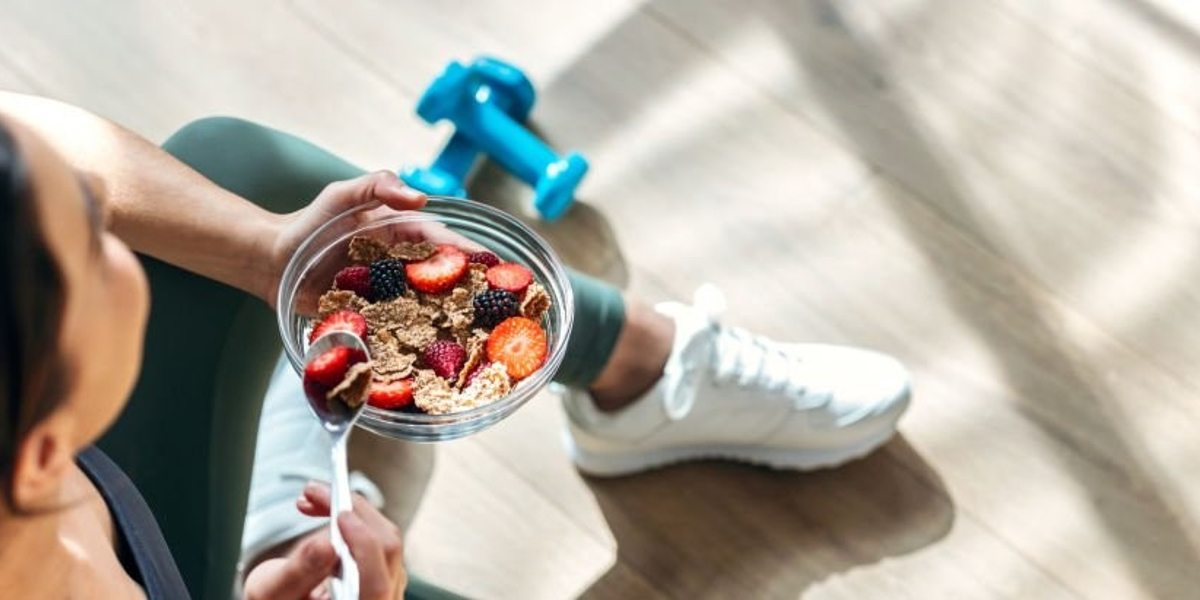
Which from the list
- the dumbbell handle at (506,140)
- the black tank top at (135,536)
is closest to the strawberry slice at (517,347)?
the black tank top at (135,536)

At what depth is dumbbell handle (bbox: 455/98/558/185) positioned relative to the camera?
126cm

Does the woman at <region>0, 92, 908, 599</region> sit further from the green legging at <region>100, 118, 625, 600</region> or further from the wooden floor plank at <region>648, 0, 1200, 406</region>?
the wooden floor plank at <region>648, 0, 1200, 406</region>

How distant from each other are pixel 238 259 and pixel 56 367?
43 centimetres

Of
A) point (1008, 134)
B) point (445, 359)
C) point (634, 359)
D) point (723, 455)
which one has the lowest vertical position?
point (723, 455)

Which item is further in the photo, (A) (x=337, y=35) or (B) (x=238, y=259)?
(A) (x=337, y=35)

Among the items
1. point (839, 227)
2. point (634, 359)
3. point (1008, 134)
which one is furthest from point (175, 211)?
point (1008, 134)

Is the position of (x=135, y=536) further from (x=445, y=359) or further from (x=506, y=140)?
(x=506, y=140)

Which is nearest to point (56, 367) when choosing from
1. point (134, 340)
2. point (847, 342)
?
point (134, 340)

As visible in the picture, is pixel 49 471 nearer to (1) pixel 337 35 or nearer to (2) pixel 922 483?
(2) pixel 922 483

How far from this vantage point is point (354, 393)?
2.26 ft

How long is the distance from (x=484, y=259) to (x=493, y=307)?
0.19ft

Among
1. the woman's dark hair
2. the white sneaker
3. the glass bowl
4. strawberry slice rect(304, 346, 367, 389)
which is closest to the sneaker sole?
the white sneaker

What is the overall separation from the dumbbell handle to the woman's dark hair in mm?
892

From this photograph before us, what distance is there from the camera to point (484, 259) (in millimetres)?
803
